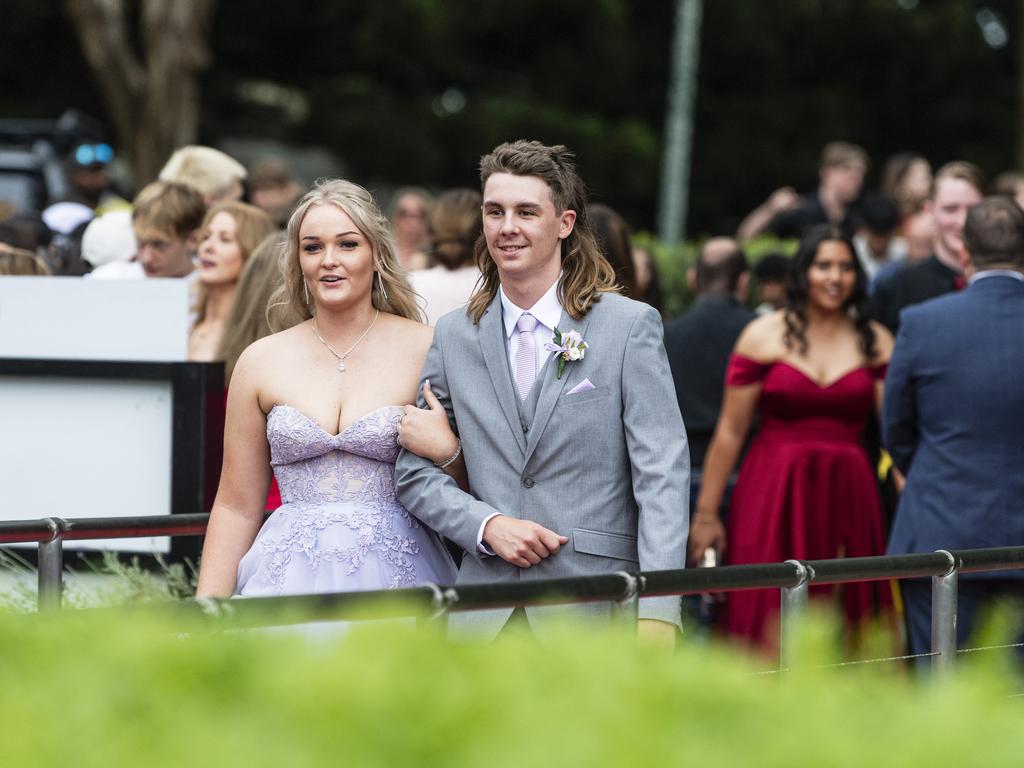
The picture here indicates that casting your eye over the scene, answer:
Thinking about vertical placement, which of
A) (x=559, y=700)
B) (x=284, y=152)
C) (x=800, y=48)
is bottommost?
(x=559, y=700)

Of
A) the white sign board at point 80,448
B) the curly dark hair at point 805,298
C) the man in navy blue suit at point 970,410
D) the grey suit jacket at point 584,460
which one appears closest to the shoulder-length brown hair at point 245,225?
the white sign board at point 80,448

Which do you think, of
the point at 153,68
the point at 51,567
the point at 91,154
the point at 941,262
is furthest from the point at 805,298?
the point at 153,68

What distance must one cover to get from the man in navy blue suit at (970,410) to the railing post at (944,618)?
4.87 ft

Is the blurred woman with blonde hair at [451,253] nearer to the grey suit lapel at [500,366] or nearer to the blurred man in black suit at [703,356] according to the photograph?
the blurred man in black suit at [703,356]

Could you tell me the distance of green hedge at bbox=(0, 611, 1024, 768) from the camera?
1509 mm

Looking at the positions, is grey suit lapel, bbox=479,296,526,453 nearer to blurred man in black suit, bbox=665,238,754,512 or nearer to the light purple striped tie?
the light purple striped tie

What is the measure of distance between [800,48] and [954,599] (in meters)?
27.3

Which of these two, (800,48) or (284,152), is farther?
(800,48)

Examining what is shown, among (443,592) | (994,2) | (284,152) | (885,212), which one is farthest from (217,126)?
(443,592)

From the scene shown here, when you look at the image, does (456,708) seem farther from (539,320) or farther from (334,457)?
(334,457)

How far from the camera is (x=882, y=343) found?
6828mm

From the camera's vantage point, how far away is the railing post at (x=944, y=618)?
4074mm

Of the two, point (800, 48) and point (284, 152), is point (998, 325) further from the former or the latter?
point (800, 48)

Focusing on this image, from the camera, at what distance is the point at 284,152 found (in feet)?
89.9
